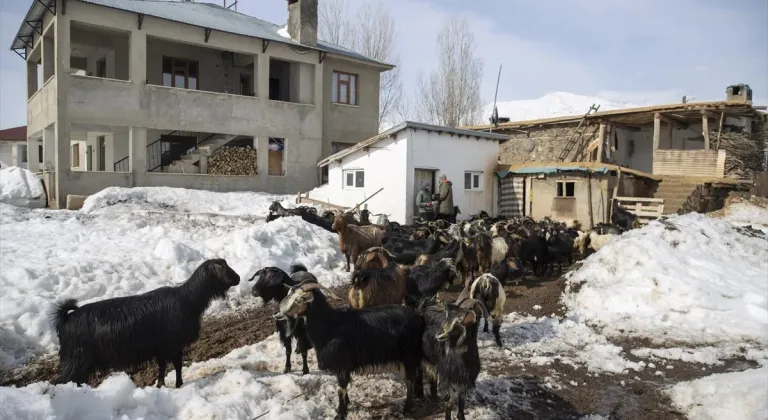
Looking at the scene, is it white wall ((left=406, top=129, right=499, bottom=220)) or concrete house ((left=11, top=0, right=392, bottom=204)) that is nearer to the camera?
white wall ((left=406, top=129, right=499, bottom=220))

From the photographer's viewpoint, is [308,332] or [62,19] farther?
[62,19]

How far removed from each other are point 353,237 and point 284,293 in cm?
534

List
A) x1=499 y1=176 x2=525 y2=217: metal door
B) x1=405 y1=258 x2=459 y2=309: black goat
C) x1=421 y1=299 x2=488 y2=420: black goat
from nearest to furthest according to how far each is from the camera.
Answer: x1=421 y1=299 x2=488 y2=420: black goat → x1=405 y1=258 x2=459 y2=309: black goat → x1=499 y1=176 x2=525 y2=217: metal door

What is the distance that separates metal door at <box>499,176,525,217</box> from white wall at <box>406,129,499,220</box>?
327 mm

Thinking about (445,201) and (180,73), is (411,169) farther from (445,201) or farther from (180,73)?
(180,73)

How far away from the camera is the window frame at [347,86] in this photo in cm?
2481

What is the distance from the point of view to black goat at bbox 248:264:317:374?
5586 mm

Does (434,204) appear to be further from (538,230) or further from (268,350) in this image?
(268,350)

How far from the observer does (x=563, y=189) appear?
19.0m

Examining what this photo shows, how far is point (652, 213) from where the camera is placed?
56.1 feet

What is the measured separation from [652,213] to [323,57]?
49.4 feet

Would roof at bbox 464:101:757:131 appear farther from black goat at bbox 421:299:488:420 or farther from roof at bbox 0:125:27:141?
roof at bbox 0:125:27:141

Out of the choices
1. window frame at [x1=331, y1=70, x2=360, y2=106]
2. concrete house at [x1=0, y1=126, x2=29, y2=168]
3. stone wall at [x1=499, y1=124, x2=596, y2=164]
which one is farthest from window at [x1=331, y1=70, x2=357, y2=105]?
concrete house at [x1=0, y1=126, x2=29, y2=168]

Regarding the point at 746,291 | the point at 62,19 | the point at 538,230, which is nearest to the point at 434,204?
the point at 538,230
